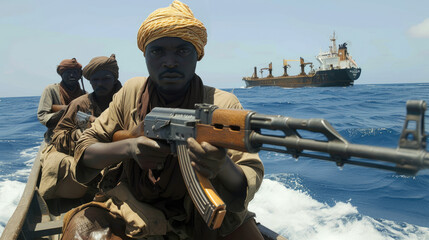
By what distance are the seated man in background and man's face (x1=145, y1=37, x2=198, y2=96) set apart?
2163mm

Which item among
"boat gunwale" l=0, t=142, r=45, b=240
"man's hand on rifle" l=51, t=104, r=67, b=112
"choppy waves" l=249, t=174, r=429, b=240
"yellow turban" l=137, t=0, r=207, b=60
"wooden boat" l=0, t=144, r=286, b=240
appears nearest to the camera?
"yellow turban" l=137, t=0, r=207, b=60

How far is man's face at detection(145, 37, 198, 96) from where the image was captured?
208 cm

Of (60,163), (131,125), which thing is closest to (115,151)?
(131,125)

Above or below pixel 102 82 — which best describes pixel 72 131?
below

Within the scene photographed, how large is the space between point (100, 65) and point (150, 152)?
306 centimetres

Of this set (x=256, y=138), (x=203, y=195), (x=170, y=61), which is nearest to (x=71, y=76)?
(x=170, y=61)

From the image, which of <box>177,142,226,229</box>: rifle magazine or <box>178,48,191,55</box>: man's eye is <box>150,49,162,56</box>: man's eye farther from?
<box>177,142,226,229</box>: rifle magazine

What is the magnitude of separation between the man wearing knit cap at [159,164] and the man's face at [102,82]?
240cm

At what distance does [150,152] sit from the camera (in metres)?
1.95

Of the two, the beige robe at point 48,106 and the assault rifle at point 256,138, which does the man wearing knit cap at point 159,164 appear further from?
the beige robe at point 48,106

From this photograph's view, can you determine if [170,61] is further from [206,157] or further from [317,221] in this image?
[317,221]

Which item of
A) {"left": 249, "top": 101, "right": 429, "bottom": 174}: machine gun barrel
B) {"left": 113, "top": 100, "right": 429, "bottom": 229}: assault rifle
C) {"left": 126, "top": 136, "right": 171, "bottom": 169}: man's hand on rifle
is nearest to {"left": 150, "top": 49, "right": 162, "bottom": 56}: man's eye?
{"left": 113, "top": 100, "right": 429, "bottom": 229}: assault rifle

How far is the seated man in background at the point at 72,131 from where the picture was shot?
4309mm

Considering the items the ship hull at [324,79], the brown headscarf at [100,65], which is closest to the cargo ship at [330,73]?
the ship hull at [324,79]
